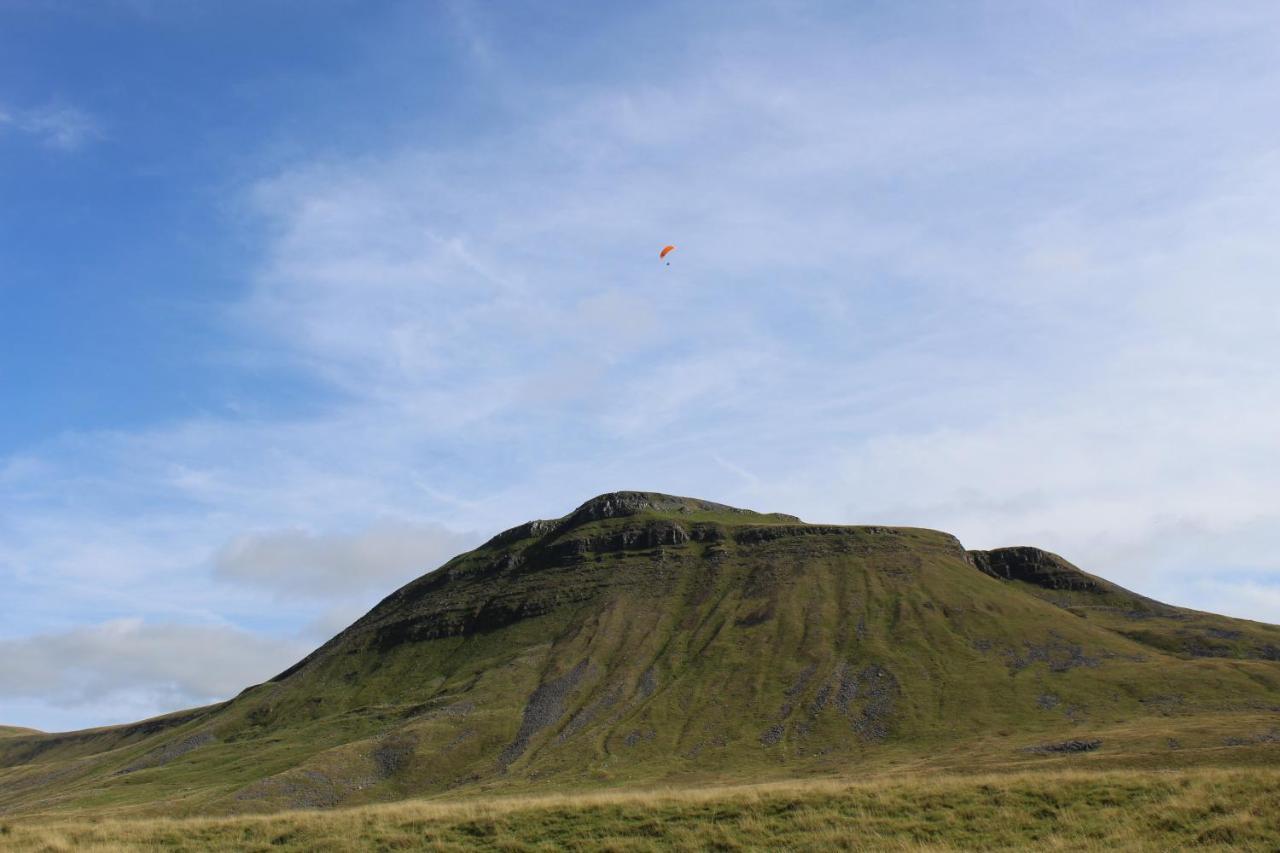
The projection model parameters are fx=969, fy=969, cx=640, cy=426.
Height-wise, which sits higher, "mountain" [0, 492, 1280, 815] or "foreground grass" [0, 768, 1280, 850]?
"mountain" [0, 492, 1280, 815]

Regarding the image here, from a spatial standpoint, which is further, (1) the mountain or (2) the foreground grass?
(1) the mountain

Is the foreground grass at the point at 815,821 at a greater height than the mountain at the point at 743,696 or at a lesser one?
lesser

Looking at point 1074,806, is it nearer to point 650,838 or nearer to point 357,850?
point 650,838

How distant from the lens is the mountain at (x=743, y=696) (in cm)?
11638

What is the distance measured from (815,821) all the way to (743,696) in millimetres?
118671

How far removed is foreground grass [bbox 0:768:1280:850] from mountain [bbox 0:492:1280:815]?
50.4 m

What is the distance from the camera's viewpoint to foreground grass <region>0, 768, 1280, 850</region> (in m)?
25.5

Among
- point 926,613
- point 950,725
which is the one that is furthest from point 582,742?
point 926,613

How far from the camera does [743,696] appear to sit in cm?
14288

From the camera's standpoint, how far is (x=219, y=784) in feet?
436

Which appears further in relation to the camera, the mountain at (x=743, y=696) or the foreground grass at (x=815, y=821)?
the mountain at (x=743, y=696)

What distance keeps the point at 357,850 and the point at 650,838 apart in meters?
8.72

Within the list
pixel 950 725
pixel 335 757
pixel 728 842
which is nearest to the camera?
pixel 728 842

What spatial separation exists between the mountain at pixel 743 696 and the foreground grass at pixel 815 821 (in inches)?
1986
